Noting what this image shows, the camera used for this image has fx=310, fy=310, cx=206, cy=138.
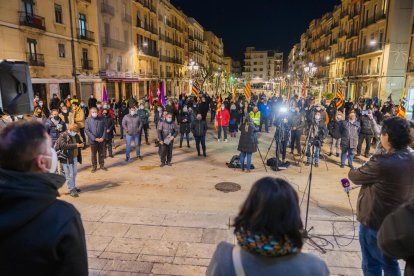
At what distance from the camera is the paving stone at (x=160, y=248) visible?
4367mm

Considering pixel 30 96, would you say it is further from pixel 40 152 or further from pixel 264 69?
pixel 264 69

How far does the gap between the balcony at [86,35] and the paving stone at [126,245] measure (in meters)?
25.6

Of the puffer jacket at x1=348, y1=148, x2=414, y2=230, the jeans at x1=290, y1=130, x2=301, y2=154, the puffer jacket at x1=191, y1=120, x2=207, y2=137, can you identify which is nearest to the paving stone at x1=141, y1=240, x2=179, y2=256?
the puffer jacket at x1=348, y1=148, x2=414, y2=230

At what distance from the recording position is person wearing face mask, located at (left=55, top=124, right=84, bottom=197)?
697 centimetres

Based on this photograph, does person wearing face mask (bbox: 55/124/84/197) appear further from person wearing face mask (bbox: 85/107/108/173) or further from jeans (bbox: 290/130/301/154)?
jeans (bbox: 290/130/301/154)

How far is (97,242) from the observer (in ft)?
15.3

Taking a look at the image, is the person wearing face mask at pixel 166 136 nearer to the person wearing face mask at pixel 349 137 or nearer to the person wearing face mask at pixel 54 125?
the person wearing face mask at pixel 54 125

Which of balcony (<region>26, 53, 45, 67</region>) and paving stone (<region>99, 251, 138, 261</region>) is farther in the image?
balcony (<region>26, 53, 45, 67</region>)

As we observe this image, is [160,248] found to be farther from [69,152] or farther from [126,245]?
[69,152]

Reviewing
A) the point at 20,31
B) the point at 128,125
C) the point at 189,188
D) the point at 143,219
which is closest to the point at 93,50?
the point at 20,31

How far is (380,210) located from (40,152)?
3089mm

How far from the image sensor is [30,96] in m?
5.40

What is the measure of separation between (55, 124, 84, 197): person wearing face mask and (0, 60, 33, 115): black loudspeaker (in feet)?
5.63

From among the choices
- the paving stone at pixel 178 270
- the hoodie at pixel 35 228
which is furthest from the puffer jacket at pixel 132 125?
the hoodie at pixel 35 228
